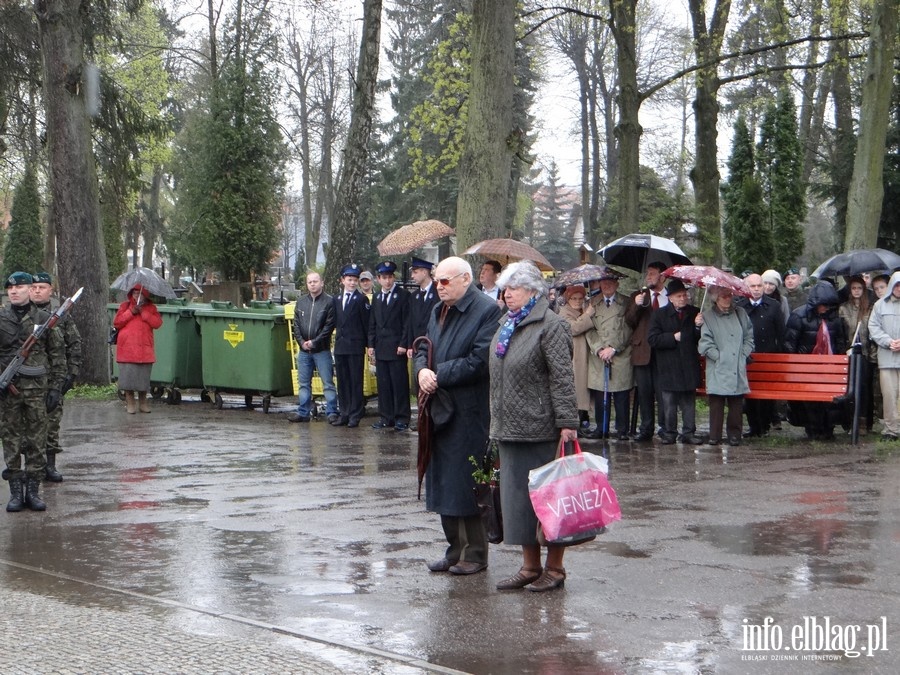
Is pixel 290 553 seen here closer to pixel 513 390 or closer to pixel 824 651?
pixel 513 390

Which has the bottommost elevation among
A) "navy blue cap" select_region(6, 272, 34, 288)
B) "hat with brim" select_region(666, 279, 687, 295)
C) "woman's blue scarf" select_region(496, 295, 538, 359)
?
"woman's blue scarf" select_region(496, 295, 538, 359)

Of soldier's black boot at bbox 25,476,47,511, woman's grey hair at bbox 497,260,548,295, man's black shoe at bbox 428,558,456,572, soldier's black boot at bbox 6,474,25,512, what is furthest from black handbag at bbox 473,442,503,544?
soldier's black boot at bbox 6,474,25,512

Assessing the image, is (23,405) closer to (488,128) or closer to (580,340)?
(580,340)

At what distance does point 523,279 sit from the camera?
7.63 metres

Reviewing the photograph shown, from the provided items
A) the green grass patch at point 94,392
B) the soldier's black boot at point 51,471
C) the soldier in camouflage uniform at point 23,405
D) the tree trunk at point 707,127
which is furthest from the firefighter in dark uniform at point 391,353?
the tree trunk at point 707,127

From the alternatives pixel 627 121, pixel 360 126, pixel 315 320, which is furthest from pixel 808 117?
pixel 315 320

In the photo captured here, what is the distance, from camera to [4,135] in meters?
30.9

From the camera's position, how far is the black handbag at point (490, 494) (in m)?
7.80

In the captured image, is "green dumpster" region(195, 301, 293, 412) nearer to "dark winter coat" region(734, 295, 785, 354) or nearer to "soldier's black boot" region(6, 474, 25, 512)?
"dark winter coat" region(734, 295, 785, 354)

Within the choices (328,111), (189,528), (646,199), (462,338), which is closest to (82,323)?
(189,528)

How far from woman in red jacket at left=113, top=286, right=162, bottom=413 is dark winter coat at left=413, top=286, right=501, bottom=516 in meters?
10.9

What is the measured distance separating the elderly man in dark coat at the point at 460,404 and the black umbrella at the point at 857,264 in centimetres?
802

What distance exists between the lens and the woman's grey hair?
25.0 feet

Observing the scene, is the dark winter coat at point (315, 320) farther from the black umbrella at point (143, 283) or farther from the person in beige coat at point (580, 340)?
the person in beige coat at point (580, 340)
